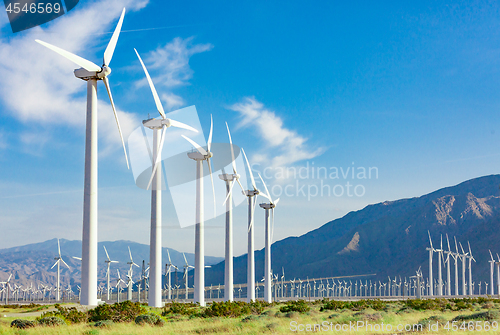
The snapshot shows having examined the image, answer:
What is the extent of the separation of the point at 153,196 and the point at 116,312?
1717 cm

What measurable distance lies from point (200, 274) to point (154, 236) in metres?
16.0

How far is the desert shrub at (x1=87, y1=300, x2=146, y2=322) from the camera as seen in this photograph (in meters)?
32.4

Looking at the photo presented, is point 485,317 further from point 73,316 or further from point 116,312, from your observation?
point 73,316

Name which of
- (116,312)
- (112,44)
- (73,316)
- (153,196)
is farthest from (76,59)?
(116,312)

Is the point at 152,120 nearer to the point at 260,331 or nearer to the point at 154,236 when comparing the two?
the point at 154,236

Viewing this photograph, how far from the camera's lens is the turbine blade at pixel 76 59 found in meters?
37.0

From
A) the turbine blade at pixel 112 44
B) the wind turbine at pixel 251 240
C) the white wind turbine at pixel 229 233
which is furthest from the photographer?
the wind turbine at pixel 251 240

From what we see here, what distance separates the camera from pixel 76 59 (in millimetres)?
37344

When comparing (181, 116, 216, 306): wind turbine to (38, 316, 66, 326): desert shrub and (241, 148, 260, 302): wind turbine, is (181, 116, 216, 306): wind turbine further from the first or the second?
(38, 316, 66, 326): desert shrub

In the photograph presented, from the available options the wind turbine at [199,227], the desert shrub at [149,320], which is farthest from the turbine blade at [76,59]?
the wind turbine at [199,227]

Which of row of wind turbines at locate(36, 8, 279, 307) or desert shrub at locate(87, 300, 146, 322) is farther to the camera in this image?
row of wind turbines at locate(36, 8, 279, 307)

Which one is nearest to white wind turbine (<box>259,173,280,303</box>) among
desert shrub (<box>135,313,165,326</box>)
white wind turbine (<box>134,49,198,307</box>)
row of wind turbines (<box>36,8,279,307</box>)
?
row of wind turbines (<box>36,8,279,307</box>)

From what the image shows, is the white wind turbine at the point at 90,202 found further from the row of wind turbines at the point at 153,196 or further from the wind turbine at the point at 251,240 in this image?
the wind turbine at the point at 251,240

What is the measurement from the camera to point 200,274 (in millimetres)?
63438
